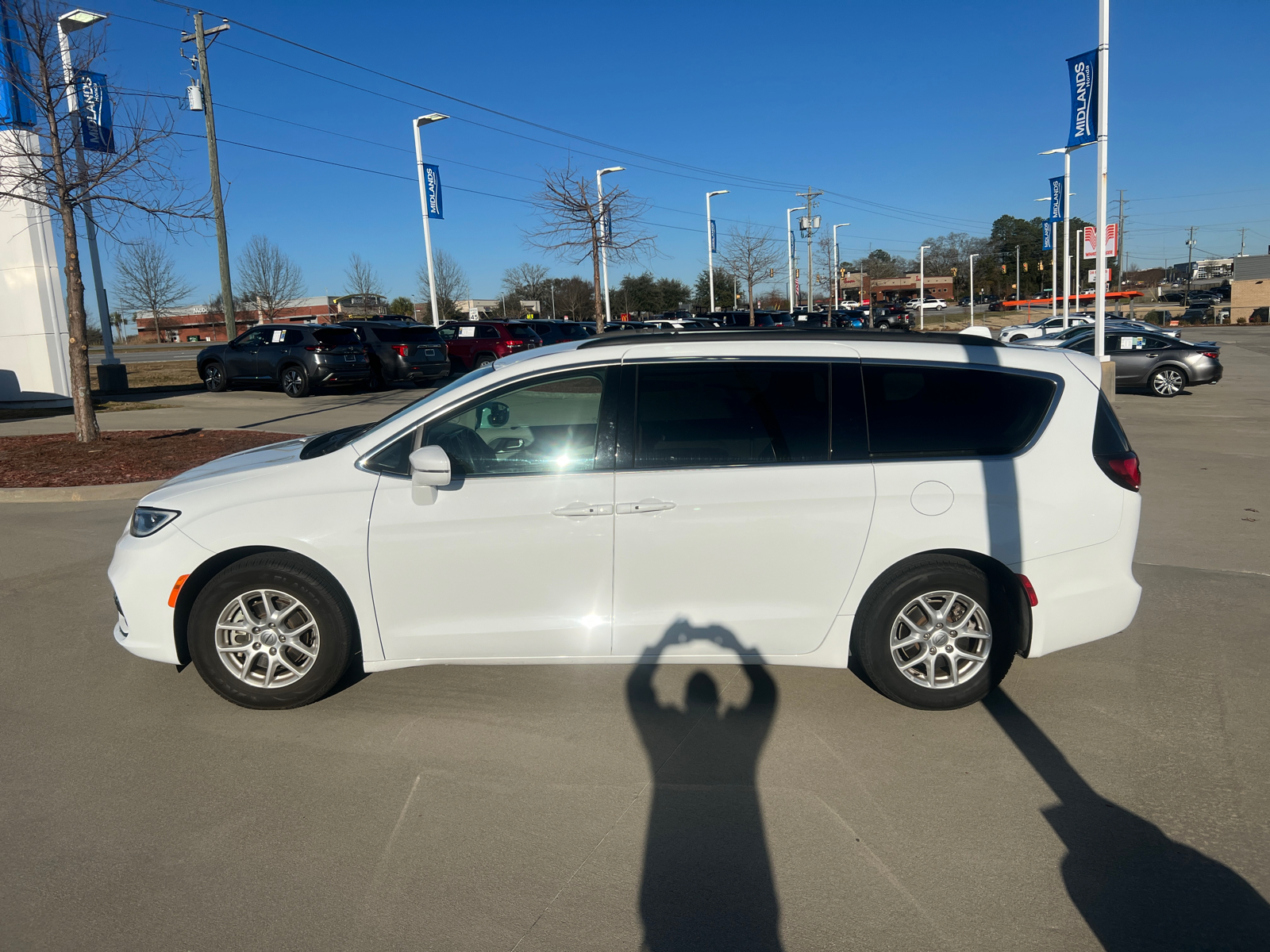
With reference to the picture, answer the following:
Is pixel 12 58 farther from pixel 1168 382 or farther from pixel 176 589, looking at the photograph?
pixel 1168 382

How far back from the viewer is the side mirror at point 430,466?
13.1 ft

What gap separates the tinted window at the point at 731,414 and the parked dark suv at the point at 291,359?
61.2 feet

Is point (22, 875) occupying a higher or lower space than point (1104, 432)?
lower

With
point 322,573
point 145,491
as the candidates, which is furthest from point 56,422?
point 322,573

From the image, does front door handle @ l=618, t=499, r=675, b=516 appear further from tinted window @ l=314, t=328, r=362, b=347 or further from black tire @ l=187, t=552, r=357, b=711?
tinted window @ l=314, t=328, r=362, b=347

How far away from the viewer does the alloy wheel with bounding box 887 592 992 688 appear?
14.1 ft

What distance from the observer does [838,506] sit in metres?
4.19

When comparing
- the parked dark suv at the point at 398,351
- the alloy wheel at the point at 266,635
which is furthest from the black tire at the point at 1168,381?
the alloy wheel at the point at 266,635

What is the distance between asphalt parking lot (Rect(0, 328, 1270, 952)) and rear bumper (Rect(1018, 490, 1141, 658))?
1.35ft

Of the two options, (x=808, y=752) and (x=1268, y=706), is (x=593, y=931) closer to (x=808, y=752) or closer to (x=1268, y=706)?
(x=808, y=752)

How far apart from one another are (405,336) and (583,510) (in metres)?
20.5

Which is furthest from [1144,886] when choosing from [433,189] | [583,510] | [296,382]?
[433,189]

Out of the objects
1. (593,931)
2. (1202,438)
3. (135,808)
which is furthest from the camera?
(1202,438)

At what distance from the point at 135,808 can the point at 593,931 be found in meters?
2.01
